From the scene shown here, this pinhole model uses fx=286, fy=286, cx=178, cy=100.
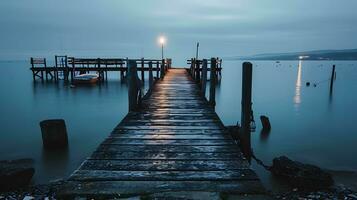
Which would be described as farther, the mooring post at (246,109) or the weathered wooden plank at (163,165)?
the mooring post at (246,109)

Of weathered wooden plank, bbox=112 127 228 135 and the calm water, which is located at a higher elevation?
weathered wooden plank, bbox=112 127 228 135

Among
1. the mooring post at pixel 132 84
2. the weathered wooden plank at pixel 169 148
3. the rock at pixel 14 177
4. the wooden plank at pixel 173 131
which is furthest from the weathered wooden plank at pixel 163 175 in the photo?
the rock at pixel 14 177

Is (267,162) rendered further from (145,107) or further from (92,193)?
(92,193)

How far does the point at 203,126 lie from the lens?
6383 mm

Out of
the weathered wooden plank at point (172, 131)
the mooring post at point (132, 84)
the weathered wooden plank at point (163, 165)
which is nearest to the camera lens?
the weathered wooden plank at point (163, 165)

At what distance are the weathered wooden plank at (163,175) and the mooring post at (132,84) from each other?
4.33 meters

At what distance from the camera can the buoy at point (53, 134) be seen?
33.5 feet

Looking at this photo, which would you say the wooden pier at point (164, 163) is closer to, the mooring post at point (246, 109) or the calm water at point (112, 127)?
the mooring post at point (246, 109)

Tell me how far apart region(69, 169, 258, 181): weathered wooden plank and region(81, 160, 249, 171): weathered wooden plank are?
0.11 meters

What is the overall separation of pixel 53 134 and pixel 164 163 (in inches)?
305

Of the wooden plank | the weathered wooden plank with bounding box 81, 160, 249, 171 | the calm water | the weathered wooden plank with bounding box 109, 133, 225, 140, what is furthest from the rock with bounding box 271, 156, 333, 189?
the weathered wooden plank with bounding box 81, 160, 249, 171

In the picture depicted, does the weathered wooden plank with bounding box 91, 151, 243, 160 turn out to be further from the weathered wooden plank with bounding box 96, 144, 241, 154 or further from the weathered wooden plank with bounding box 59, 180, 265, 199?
the weathered wooden plank with bounding box 59, 180, 265, 199

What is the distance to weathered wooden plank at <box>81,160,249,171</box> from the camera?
3.92m

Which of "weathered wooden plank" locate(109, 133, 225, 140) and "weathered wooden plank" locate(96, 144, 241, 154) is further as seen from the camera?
"weathered wooden plank" locate(109, 133, 225, 140)
